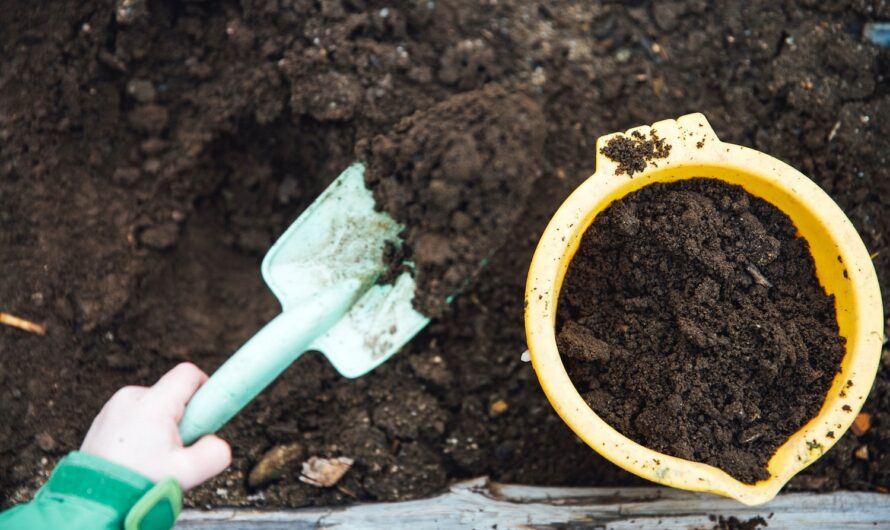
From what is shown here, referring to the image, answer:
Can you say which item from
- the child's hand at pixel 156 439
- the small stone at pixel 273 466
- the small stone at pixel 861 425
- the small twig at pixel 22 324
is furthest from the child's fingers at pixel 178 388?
the small stone at pixel 861 425

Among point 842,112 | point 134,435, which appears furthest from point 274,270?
point 842,112

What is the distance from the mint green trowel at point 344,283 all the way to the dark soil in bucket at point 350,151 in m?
0.09

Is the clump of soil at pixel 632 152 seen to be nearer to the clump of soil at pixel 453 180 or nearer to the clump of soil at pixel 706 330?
the clump of soil at pixel 706 330

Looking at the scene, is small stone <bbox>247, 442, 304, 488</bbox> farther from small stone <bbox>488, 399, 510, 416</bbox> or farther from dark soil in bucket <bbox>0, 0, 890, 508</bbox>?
small stone <bbox>488, 399, 510, 416</bbox>

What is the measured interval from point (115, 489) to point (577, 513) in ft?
2.73

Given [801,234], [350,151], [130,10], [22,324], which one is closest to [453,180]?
[350,151]

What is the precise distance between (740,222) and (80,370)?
1.31 meters

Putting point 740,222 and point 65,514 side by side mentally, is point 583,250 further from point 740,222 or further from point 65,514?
point 65,514

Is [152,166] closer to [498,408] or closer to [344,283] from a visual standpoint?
[344,283]

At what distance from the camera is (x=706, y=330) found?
1.15 meters

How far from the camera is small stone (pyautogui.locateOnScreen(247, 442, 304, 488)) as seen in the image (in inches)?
55.6

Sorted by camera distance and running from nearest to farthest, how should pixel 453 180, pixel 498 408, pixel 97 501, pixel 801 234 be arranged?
pixel 97 501
pixel 801 234
pixel 453 180
pixel 498 408

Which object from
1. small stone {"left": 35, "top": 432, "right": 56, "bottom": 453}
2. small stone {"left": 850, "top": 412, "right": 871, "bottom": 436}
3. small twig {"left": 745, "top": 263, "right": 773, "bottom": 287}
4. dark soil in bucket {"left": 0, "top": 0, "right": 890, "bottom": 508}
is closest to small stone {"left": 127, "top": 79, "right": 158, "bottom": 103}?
dark soil in bucket {"left": 0, "top": 0, "right": 890, "bottom": 508}

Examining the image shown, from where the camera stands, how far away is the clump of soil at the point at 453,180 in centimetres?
136
